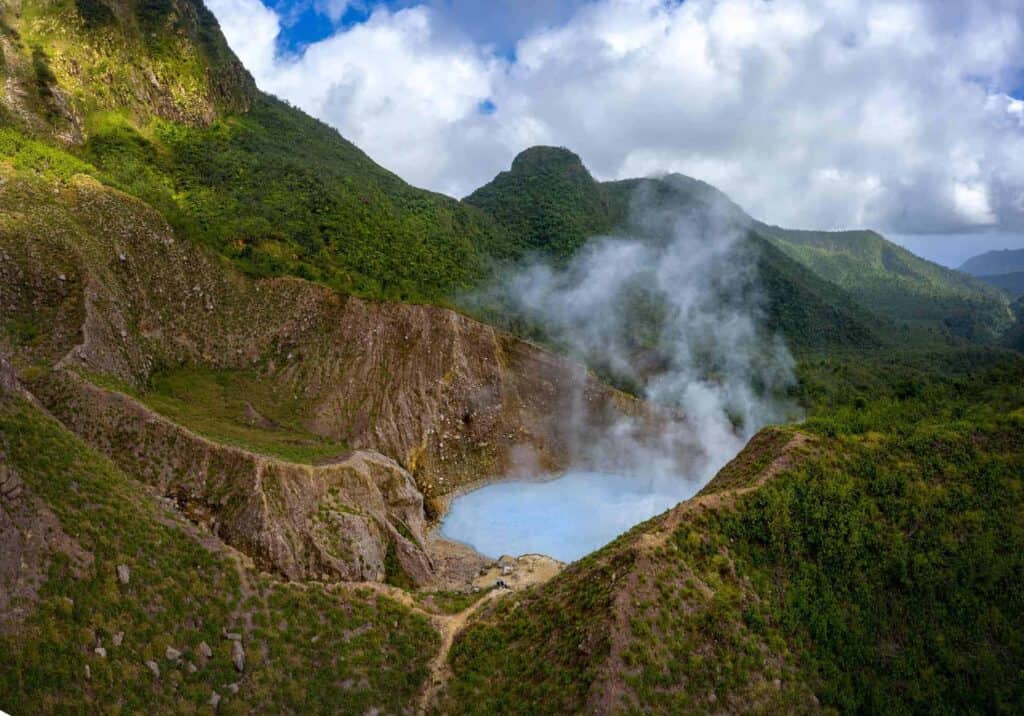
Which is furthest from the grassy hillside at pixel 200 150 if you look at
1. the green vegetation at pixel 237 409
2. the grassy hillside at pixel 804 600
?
the grassy hillside at pixel 804 600

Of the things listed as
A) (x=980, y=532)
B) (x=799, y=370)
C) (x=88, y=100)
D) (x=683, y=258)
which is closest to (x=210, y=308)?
(x=88, y=100)

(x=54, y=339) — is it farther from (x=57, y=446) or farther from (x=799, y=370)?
(x=799, y=370)

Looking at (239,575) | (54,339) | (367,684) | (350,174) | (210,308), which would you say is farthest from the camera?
(350,174)

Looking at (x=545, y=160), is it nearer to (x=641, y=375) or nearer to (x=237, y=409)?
(x=641, y=375)

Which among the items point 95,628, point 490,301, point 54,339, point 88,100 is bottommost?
point 95,628

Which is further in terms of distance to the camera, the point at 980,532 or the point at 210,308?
the point at 210,308

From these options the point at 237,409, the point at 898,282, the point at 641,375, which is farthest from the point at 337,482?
the point at 898,282

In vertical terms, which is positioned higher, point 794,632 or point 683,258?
point 683,258

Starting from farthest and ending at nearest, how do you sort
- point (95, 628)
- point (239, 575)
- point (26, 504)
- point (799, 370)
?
1. point (799, 370)
2. point (239, 575)
3. point (26, 504)
4. point (95, 628)
